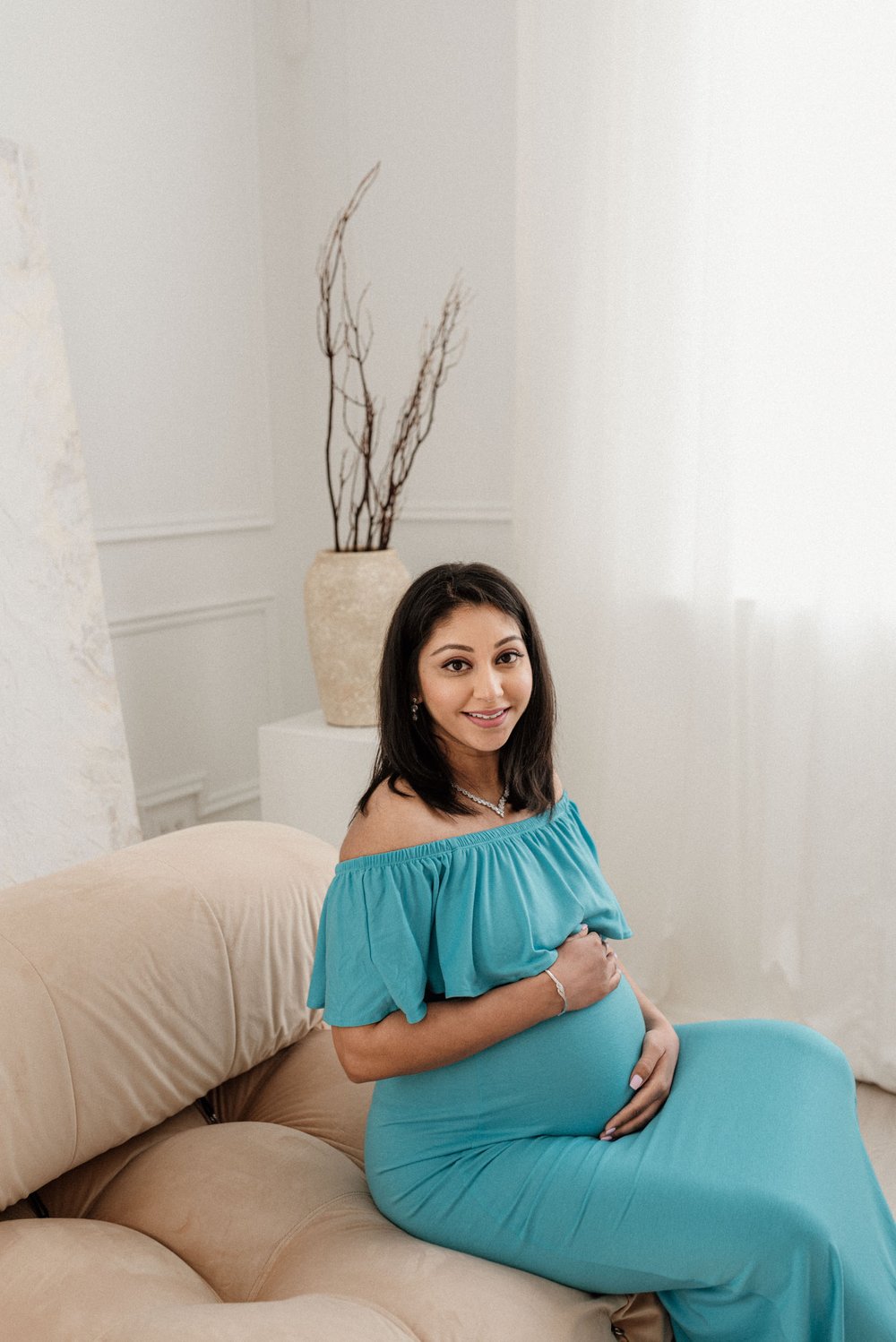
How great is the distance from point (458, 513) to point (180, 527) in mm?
762

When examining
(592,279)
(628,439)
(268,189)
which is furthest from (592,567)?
(268,189)

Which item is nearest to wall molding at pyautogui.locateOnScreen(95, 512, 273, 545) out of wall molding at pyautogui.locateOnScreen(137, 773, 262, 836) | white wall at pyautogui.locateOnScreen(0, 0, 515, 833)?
white wall at pyautogui.locateOnScreen(0, 0, 515, 833)

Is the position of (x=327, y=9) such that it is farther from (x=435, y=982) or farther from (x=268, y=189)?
(x=435, y=982)

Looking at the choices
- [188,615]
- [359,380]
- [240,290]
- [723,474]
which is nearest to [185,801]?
[188,615]

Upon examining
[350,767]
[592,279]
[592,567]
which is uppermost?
[592,279]

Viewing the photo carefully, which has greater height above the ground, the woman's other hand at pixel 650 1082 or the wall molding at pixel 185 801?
the woman's other hand at pixel 650 1082

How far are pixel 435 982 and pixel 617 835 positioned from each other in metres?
1.63

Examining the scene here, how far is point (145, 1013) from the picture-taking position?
133 centimetres

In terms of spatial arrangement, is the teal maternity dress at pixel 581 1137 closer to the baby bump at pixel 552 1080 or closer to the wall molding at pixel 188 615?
the baby bump at pixel 552 1080

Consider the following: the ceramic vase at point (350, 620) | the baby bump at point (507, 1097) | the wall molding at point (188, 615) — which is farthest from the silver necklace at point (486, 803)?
the wall molding at point (188, 615)

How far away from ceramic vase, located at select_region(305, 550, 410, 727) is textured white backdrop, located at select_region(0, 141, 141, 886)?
530 millimetres

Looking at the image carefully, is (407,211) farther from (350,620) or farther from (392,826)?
(392,826)

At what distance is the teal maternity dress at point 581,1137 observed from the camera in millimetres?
1120

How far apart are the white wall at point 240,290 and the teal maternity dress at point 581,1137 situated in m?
1.89
